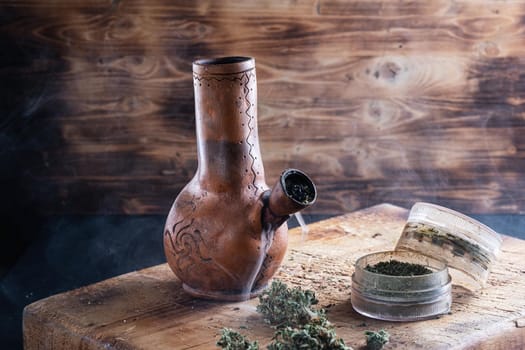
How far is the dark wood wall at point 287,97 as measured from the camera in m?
2.89

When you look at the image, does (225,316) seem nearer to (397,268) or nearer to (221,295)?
Result: (221,295)

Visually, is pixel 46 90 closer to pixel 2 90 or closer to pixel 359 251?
pixel 2 90

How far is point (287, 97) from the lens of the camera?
2.98 metres

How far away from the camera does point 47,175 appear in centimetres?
305

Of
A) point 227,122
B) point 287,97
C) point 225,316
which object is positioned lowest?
point 225,316

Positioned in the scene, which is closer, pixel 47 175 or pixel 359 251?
pixel 359 251

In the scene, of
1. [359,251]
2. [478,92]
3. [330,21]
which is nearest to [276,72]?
[330,21]

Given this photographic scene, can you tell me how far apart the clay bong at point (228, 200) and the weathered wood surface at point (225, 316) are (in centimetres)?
7

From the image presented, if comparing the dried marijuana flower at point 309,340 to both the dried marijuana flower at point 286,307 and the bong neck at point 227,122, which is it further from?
the bong neck at point 227,122

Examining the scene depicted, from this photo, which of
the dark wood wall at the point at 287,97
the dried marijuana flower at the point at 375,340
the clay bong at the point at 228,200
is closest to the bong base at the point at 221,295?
the clay bong at the point at 228,200

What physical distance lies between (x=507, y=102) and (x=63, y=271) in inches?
66.7

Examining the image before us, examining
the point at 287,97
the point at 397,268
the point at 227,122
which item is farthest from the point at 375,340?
the point at 287,97

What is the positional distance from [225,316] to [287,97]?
1.51m

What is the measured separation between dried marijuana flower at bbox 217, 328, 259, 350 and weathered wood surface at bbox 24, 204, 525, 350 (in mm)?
88
